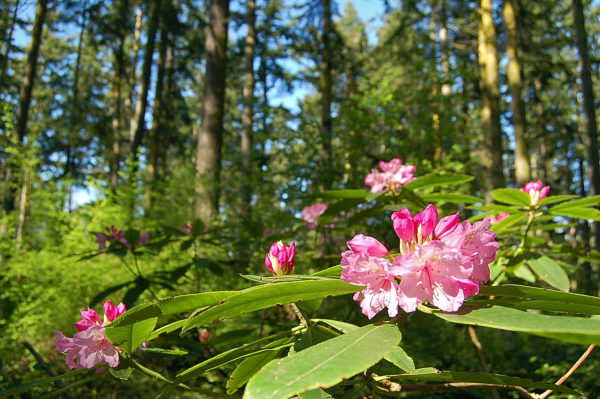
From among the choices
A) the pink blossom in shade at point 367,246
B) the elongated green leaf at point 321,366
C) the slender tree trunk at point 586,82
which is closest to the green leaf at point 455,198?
the pink blossom in shade at point 367,246

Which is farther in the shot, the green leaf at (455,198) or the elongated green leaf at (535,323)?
the green leaf at (455,198)

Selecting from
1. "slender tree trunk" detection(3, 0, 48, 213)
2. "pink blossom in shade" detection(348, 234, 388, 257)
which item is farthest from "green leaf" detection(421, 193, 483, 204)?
"slender tree trunk" detection(3, 0, 48, 213)

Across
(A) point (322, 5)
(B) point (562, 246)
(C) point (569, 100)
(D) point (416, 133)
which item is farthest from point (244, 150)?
(C) point (569, 100)

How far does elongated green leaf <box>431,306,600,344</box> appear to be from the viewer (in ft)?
1.52

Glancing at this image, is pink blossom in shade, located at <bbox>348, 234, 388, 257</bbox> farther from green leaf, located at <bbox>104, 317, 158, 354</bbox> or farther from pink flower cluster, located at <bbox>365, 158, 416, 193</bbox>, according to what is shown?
pink flower cluster, located at <bbox>365, 158, 416, 193</bbox>

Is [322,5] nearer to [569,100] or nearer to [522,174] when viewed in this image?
[522,174]

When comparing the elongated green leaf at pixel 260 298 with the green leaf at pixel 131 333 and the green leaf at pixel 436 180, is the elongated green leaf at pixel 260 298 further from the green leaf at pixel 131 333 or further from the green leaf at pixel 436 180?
the green leaf at pixel 436 180

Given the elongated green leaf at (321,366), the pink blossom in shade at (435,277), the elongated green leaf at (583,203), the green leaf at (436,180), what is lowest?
the elongated green leaf at (321,366)

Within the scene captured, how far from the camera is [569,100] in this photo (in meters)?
19.8

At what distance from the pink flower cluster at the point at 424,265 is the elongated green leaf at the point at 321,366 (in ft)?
0.38

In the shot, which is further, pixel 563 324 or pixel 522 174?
pixel 522 174

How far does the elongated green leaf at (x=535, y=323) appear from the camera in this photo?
462 mm

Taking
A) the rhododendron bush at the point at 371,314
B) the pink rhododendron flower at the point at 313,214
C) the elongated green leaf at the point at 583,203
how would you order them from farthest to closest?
the pink rhododendron flower at the point at 313,214 → the elongated green leaf at the point at 583,203 → the rhododendron bush at the point at 371,314

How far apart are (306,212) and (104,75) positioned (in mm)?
19274
